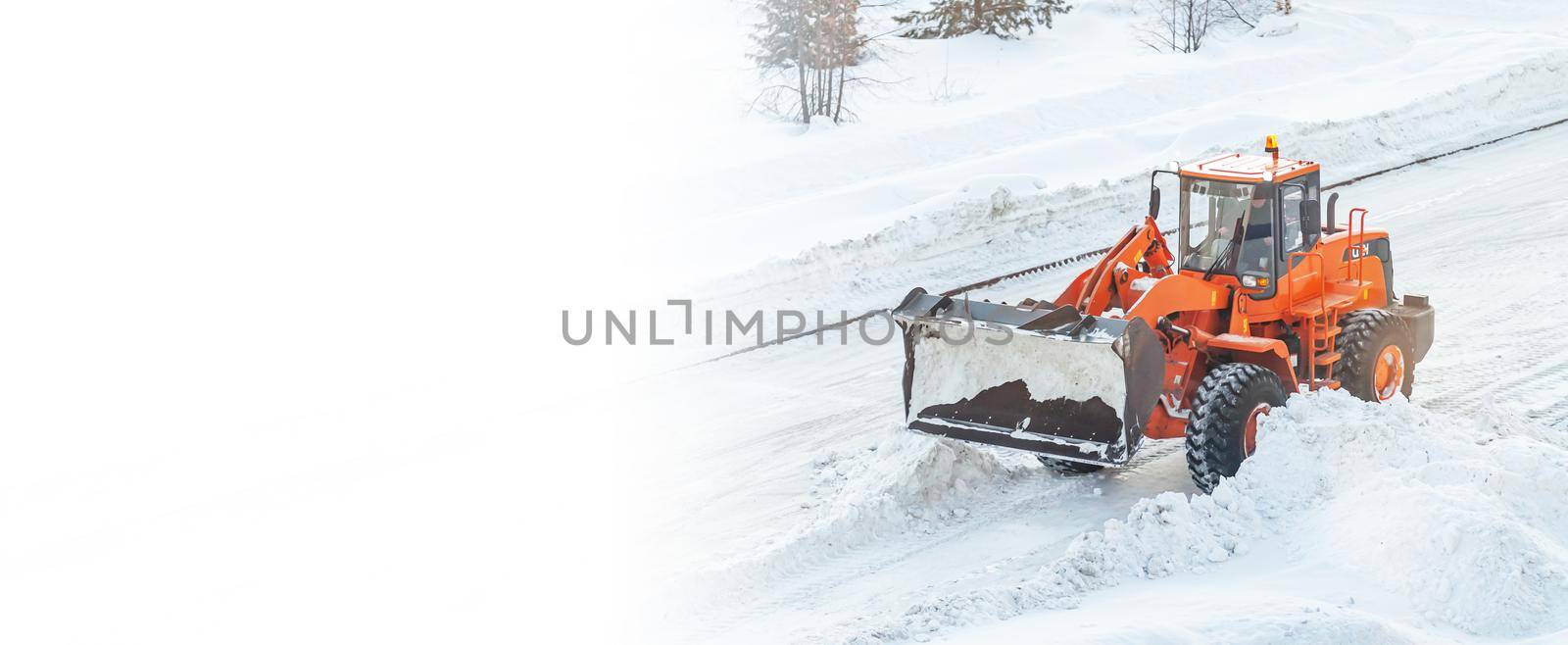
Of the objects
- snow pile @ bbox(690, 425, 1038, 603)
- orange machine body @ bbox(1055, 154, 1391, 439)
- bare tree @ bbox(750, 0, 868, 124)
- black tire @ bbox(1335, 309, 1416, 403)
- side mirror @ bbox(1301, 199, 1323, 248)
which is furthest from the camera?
bare tree @ bbox(750, 0, 868, 124)

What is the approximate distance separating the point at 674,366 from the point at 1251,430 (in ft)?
16.7

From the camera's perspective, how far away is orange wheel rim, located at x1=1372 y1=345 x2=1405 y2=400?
930 cm

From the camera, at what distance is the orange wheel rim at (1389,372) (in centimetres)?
930

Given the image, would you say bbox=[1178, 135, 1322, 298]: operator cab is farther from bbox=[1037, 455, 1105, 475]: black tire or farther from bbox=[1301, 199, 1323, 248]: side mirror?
bbox=[1037, 455, 1105, 475]: black tire

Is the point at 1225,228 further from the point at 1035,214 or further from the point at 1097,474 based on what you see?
the point at 1035,214

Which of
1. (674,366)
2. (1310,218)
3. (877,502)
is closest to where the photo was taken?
(877,502)

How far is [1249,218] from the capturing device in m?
8.84

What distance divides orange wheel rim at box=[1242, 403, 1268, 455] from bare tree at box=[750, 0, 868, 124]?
13.3m

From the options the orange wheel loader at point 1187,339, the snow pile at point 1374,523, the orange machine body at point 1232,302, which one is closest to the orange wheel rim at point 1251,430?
A: the orange wheel loader at point 1187,339

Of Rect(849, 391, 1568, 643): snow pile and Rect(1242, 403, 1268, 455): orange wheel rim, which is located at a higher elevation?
Rect(1242, 403, 1268, 455): orange wheel rim

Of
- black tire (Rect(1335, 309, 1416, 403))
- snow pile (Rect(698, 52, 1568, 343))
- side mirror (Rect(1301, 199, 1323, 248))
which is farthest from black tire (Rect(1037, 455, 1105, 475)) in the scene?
snow pile (Rect(698, 52, 1568, 343))

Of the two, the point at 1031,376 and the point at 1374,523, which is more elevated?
the point at 1031,376

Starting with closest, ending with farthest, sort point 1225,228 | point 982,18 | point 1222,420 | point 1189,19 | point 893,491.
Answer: point 1222,420 < point 893,491 < point 1225,228 < point 1189,19 < point 982,18

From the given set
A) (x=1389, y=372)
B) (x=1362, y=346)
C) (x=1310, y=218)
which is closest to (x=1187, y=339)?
(x=1310, y=218)
